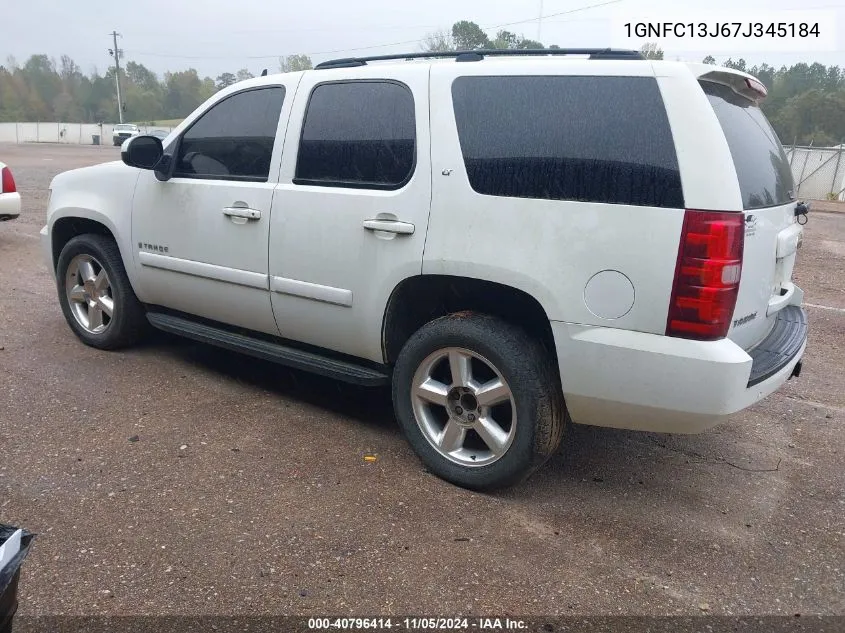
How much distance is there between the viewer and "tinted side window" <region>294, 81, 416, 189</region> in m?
3.37

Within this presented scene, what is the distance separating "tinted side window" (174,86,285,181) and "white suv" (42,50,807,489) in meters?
0.01

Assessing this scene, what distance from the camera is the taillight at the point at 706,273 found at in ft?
8.66

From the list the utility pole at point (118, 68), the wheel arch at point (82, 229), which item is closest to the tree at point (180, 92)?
the utility pole at point (118, 68)

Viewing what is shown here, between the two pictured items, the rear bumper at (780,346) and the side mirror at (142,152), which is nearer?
the rear bumper at (780,346)

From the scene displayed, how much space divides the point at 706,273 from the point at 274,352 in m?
2.30

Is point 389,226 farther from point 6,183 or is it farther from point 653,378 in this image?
point 6,183

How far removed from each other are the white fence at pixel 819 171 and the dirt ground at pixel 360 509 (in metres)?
23.2

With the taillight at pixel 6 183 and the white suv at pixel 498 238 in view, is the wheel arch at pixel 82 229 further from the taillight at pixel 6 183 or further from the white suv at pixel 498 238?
the taillight at pixel 6 183

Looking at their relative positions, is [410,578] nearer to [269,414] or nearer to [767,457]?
[269,414]

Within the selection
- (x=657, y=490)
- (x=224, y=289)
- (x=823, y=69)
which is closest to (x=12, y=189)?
(x=224, y=289)

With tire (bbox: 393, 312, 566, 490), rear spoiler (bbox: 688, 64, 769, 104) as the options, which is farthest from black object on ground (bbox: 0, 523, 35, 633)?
rear spoiler (bbox: 688, 64, 769, 104)

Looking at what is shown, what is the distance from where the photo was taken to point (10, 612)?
1.62 meters

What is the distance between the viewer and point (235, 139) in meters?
4.04

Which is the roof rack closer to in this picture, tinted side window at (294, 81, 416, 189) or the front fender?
tinted side window at (294, 81, 416, 189)
